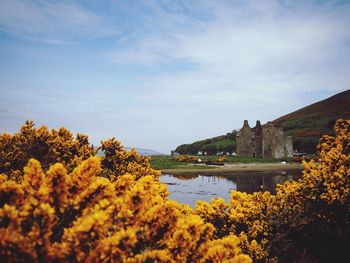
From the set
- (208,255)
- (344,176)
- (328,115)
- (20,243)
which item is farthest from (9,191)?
(328,115)

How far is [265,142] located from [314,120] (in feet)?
165

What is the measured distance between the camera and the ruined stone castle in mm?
79875

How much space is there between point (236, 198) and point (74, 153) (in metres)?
4.91

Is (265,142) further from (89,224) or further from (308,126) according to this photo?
(89,224)

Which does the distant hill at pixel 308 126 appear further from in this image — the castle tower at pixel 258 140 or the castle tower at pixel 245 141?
the castle tower at pixel 245 141

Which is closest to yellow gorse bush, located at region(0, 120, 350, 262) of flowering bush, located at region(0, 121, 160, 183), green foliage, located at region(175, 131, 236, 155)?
flowering bush, located at region(0, 121, 160, 183)

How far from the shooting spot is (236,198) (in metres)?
9.27

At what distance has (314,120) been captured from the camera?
120m

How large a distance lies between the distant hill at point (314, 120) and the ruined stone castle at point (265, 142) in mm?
13133

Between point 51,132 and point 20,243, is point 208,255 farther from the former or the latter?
point 51,132

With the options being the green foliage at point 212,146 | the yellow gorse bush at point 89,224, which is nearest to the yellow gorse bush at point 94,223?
the yellow gorse bush at point 89,224

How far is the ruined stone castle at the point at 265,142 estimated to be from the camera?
79.9 meters

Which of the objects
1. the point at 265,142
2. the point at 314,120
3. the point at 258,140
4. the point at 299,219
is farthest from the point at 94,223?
the point at 314,120

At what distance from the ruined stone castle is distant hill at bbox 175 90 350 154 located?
13208 millimetres
